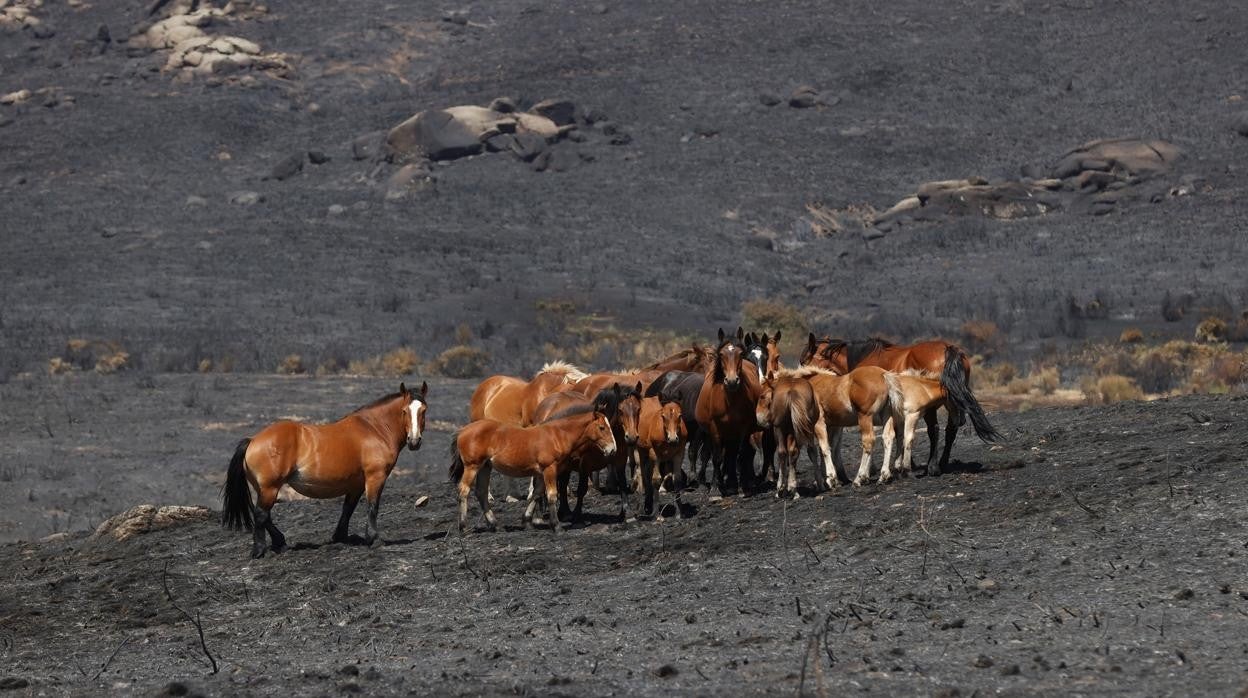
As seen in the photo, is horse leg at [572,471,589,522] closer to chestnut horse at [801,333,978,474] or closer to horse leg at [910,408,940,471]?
horse leg at [910,408,940,471]

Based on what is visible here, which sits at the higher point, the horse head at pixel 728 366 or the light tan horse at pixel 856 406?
Result: the horse head at pixel 728 366

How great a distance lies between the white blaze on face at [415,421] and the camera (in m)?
16.8

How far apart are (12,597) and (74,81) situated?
85983 mm

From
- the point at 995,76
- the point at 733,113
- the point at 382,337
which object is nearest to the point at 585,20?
the point at 733,113

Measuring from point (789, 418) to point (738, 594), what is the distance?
463cm

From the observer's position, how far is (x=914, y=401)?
680 inches

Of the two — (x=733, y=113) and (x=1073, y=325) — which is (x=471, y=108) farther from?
(x=1073, y=325)

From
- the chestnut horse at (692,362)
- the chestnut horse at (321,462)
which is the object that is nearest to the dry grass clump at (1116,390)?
the chestnut horse at (692,362)

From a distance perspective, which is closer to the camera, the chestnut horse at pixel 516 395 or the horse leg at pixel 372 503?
the horse leg at pixel 372 503

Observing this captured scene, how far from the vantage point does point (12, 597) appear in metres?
15.7

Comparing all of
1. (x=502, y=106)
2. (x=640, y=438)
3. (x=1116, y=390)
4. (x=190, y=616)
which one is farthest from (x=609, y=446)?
(x=502, y=106)

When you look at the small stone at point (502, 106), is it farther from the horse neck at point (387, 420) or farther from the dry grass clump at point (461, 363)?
the horse neck at point (387, 420)

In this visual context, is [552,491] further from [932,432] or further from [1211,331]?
[1211,331]

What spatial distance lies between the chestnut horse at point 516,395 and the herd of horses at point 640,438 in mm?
961
